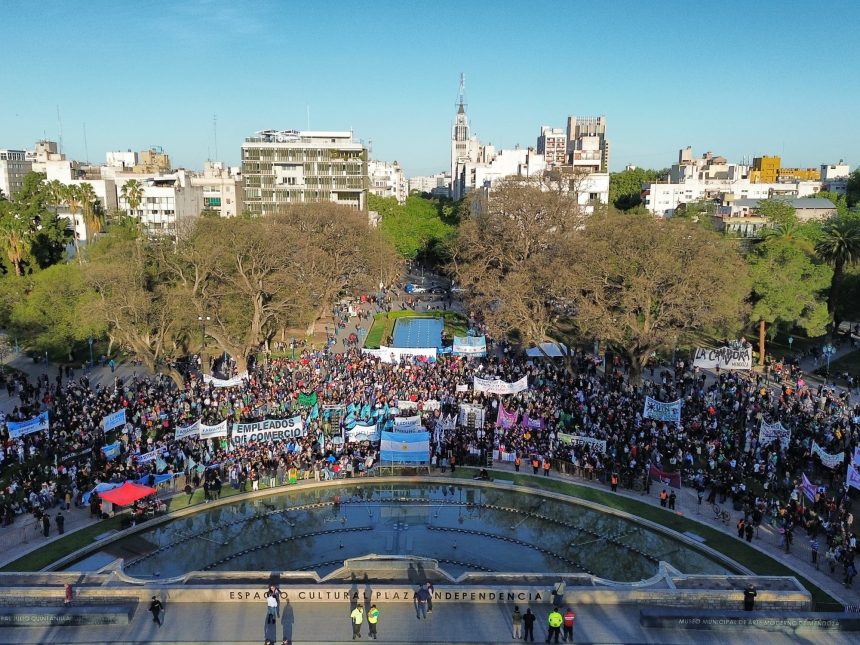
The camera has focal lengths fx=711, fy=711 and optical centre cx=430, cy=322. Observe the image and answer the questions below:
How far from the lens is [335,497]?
Answer: 27.9 metres

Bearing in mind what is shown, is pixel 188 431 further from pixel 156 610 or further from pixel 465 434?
pixel 465 434

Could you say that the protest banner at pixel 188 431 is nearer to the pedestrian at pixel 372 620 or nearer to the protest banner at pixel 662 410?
the pedestrian at pixel 372 620

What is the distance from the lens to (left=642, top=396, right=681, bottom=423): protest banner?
1257 inches

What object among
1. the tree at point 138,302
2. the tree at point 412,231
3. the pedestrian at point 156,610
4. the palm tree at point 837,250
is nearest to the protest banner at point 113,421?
the tree at point 138,302

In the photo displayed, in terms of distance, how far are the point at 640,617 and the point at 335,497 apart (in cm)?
1276

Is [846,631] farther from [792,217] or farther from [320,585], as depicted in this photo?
[792,217]

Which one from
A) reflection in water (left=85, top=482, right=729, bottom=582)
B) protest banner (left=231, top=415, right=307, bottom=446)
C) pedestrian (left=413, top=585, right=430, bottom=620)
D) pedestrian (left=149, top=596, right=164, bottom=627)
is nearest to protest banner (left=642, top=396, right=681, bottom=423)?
reflection in water (left=85, top=482, right=729, bottom=582)

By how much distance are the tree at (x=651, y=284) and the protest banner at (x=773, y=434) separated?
9970 millimetres

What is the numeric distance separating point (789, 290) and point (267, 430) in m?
34.7

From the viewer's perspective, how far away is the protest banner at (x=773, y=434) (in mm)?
30109

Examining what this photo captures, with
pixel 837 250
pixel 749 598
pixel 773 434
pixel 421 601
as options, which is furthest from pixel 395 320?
pixel 749 598

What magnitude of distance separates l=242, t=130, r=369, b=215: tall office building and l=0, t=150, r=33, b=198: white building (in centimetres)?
7885

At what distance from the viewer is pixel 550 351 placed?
45344 millimetres

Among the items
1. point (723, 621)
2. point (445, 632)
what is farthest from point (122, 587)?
point (723, 621)
